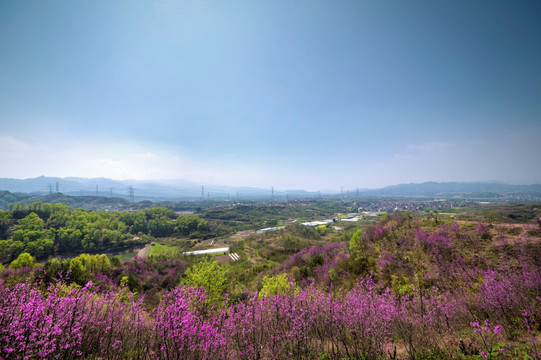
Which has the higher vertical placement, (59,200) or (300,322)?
(300,322)

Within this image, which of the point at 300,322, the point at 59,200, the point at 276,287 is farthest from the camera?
the point at 59,200

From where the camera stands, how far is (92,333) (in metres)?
4.99

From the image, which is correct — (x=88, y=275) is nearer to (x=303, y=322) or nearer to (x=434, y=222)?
(x=303, y=322)

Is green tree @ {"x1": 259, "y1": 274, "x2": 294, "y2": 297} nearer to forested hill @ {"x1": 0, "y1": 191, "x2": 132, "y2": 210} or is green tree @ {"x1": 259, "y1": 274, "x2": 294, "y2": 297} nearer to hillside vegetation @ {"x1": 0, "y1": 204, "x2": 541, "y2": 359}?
hillside vegetation @ {"x1": 0, "y1": 204, "x2": 541, "y2": 359}

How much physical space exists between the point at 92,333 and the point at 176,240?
77.7 meters

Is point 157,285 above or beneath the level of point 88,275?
beneath

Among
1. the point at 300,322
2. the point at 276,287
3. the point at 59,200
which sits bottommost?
the point at 59,200

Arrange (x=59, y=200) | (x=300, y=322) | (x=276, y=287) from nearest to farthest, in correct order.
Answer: (x=300, y=322) → (x=276, y=287) → (x=59, y=200)

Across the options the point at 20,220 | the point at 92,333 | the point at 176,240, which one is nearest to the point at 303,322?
the point at 92,333

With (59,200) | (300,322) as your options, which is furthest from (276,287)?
(59,200)

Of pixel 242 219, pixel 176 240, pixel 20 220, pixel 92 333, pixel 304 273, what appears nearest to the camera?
pixel 92 333

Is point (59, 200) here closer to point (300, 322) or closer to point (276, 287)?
point (276, 287)

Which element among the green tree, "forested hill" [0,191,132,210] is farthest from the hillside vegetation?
"forested hill" [0,191,132,210]

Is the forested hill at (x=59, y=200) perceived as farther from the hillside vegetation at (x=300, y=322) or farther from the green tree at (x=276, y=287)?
the hillside vegetation at (x=300, y=322)
